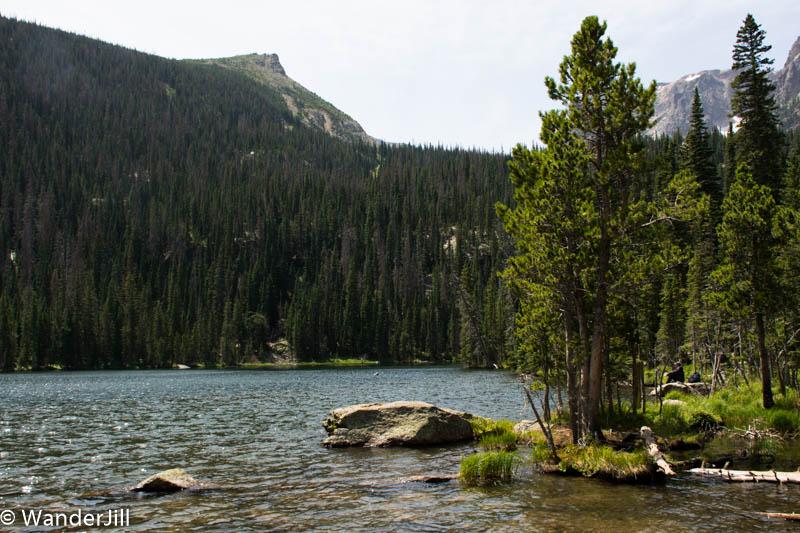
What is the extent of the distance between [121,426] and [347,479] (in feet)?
71.2

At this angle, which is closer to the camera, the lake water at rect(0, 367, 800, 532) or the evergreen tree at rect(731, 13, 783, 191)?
the lake water at rect(0, 367, 800, 532)

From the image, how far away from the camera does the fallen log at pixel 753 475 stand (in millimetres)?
17594

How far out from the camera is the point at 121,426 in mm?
35625

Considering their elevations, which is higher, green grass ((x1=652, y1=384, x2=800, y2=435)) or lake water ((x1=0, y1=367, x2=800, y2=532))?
green grass ((x1=652, y1=384, x2=800, y2=435))

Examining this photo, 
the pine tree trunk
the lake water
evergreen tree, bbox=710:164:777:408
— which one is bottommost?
the lake water

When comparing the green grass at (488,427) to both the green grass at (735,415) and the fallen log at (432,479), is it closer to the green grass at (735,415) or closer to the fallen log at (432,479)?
the green grass at (735,415)

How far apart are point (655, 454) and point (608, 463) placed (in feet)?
8.13

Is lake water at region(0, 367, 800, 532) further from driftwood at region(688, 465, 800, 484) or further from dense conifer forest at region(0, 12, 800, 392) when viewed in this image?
dense conifer forest at region(0, 12, 800, 392)

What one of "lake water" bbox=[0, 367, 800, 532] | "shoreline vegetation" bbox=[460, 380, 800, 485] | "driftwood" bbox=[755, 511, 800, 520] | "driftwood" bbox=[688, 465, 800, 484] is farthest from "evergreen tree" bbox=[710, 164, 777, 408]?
"driftwood" bbox=[755, 511, 800, 520]

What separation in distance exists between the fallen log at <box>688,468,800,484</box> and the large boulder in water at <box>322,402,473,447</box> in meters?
11.6

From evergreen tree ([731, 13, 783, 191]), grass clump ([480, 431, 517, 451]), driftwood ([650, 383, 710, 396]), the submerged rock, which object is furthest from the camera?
evergreen tree ([731, 13, 783, 191])

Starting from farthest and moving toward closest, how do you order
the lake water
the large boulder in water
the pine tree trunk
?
the pine tree trunk → the large boulder in water → the lake water

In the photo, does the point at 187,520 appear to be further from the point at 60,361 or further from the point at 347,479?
the point at 60,361

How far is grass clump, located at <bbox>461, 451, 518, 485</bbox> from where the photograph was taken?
19203 millimetres
